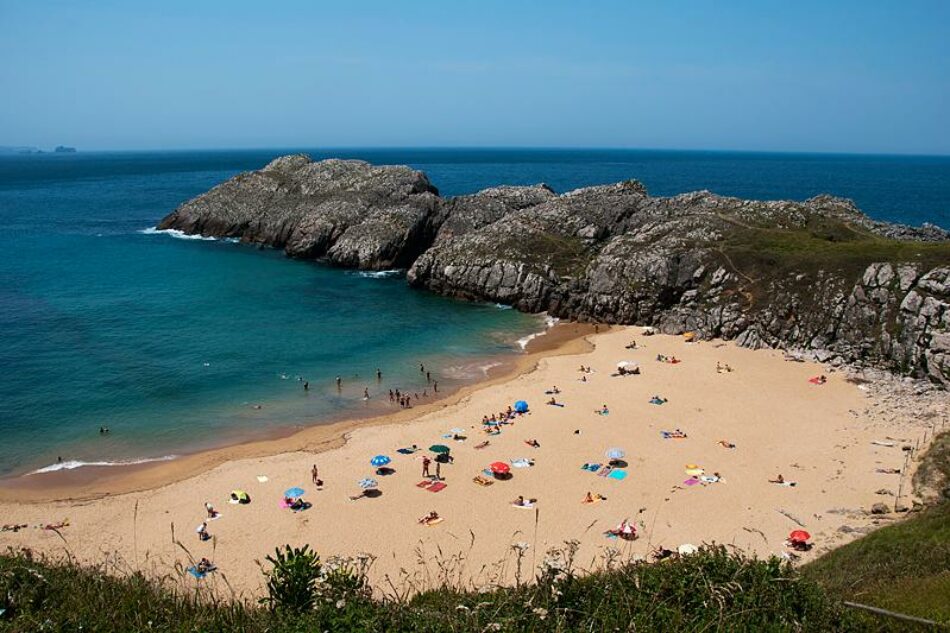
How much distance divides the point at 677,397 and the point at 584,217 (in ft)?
118

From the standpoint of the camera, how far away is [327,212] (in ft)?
289

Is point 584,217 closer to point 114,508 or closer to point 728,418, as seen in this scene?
point 728,418

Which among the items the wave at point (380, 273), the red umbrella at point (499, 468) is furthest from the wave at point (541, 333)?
the wave at point (380, 273)

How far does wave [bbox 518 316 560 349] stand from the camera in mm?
55781

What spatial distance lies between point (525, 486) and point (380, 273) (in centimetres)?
5122

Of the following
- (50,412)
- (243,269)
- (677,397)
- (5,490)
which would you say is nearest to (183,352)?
(50,412)

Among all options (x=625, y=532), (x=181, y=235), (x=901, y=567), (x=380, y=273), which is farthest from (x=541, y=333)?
(x=181, y=235)

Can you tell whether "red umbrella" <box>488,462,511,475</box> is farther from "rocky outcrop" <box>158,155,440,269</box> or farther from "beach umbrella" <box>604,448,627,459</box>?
"rocky outcrop" <box>158,155,440,269</box>

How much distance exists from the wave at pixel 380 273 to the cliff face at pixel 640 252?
1246 mm

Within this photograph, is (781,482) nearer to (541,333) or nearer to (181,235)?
(541,333)

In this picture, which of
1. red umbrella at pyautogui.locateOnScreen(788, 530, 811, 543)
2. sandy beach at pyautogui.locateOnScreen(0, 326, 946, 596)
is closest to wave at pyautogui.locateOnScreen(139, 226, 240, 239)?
sandy beach at pyautogui.locateOnScreen(0, 326, 946, 596)

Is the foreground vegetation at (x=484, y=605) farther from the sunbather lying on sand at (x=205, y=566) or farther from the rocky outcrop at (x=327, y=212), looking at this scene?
the rocky outcrop at (x=327, y=212)

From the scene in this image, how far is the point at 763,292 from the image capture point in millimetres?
54406

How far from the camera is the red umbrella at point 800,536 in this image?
2600 centimetres
